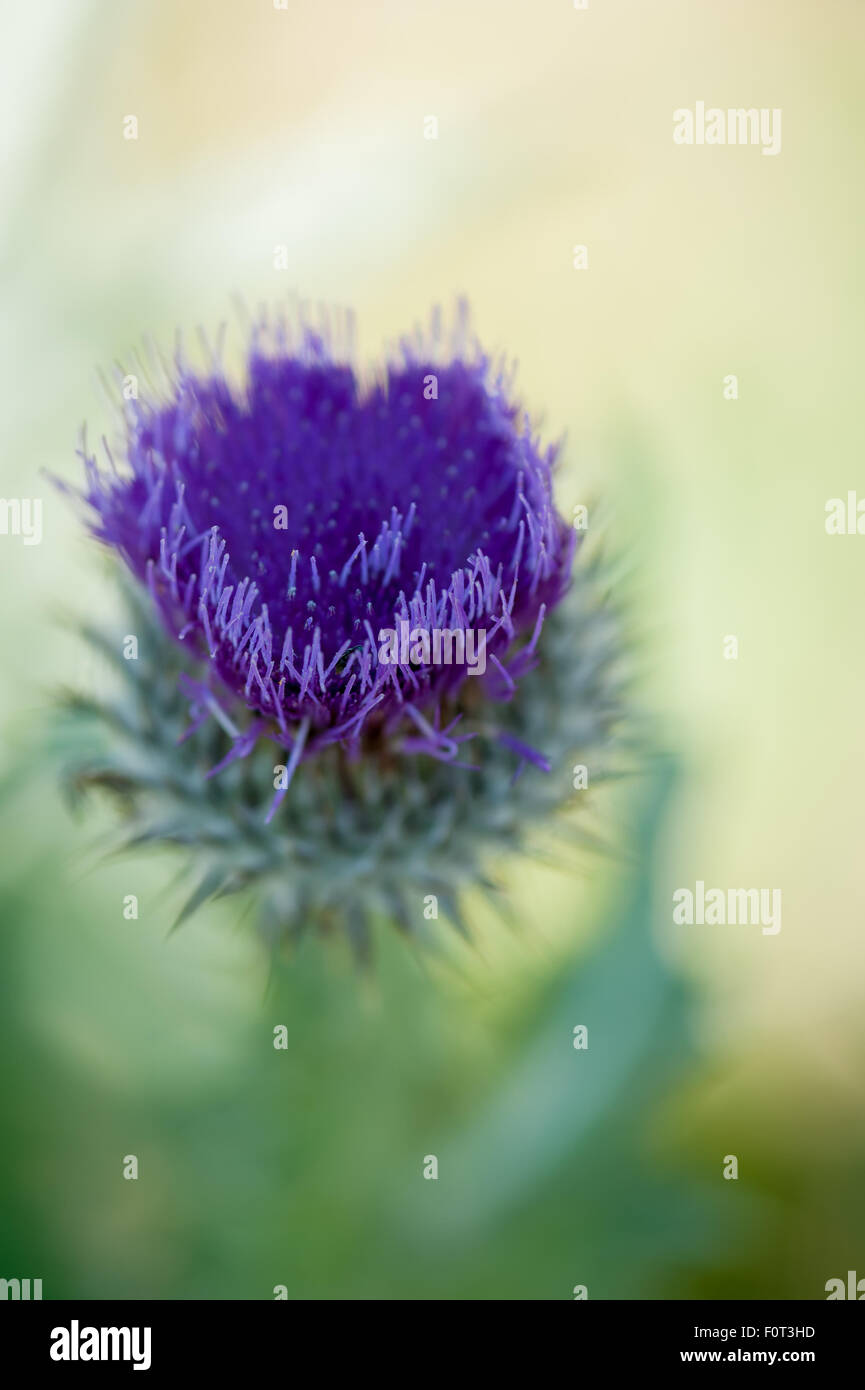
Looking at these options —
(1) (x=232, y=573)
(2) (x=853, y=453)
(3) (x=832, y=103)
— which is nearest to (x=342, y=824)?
(1) (x=232, y=573)

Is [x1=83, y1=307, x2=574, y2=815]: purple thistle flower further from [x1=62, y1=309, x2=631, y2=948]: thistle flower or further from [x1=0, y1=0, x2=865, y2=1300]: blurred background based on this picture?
[x1=0, y1=0, x2=865, y2=1300]: blurred background

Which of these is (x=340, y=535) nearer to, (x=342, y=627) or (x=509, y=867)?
(x=342, y=627)

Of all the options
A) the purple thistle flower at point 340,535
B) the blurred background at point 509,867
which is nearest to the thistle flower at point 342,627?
the purple thistle flower at point 340,535

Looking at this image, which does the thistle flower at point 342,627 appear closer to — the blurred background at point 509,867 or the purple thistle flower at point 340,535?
the purple thistle flower at point 340,535

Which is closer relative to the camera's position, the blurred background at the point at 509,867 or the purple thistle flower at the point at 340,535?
the purple thistle flower at the point at 340,535

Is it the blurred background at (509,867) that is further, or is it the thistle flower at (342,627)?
the blurred background at (509,867)

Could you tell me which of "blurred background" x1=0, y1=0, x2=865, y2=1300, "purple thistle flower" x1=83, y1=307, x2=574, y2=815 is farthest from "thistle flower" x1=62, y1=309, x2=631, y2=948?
"blurred background" x1=0, y1=0, x2=865, y2=1300

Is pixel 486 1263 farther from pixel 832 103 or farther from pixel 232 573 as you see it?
pixel 832 103
